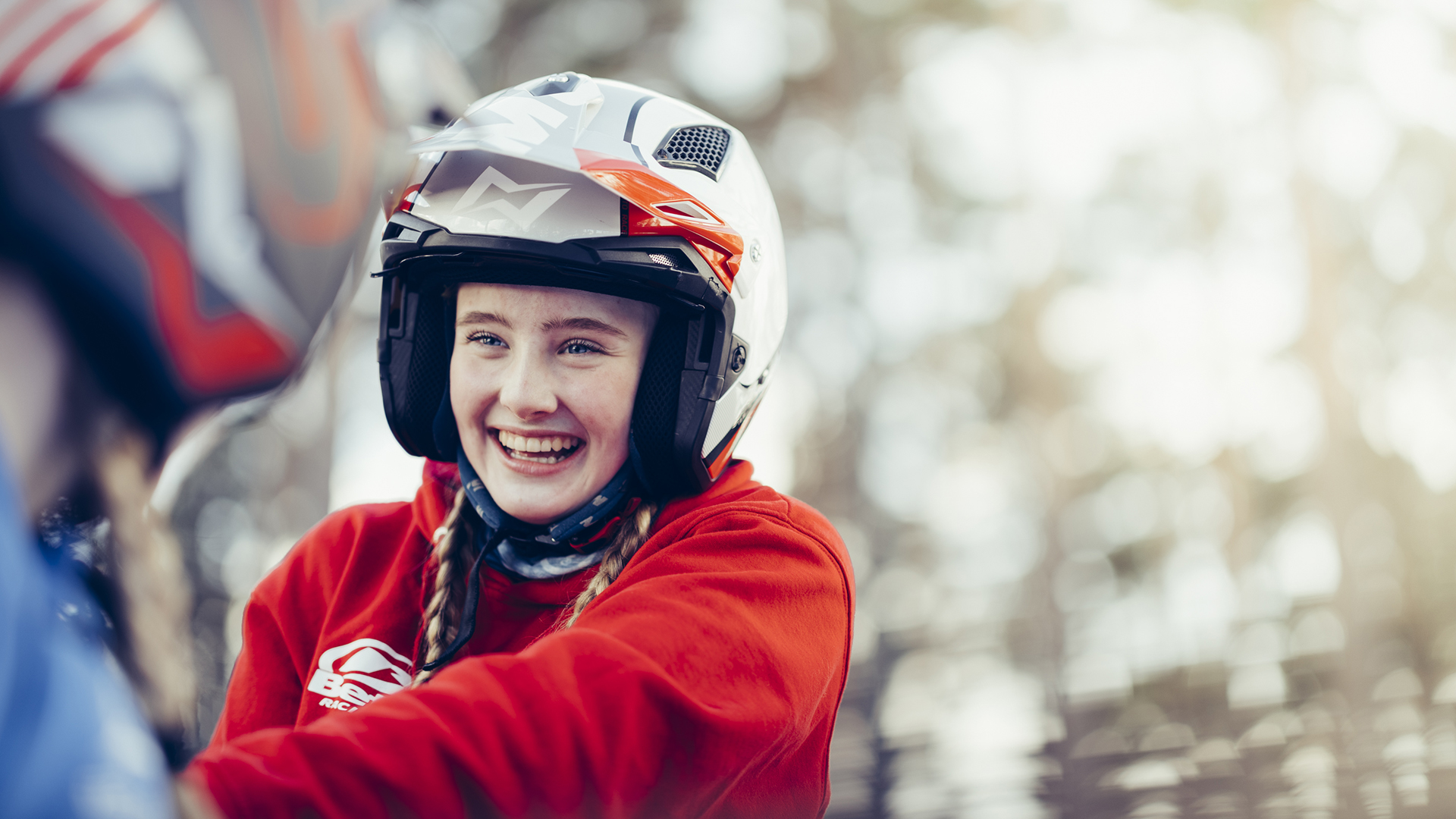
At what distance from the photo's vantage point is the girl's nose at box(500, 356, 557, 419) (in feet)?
5.56

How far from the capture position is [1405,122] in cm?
1305

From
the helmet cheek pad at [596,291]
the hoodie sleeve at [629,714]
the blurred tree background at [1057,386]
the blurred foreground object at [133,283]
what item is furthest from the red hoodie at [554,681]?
the blurred tree background at [1057,386]

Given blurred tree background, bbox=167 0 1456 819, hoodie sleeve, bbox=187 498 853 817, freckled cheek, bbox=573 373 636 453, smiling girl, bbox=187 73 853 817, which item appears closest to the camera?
hoodie sleeve, bbox=187 498 853 817

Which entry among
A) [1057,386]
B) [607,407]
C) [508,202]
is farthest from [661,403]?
[1057,386]

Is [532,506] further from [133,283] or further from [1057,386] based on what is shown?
[1057,386]

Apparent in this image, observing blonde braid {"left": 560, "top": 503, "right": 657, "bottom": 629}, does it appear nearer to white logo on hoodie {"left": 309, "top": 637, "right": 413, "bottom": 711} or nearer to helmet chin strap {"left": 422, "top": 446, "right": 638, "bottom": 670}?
helmet chin strap {"left": 422, "top": 446, "right": 638, "bottom": 670}

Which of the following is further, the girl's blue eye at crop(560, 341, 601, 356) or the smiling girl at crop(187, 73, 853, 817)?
the girl's blue eye at crop(560, 341, 601, 356)

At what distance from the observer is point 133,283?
32.0 inches

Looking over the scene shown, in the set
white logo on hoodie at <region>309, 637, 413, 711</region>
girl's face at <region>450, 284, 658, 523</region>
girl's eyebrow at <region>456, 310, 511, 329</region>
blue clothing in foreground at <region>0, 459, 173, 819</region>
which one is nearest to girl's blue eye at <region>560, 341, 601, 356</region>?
girl's face at <region>450, 284, 658, 523</region>

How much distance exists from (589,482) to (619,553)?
145 millimetres

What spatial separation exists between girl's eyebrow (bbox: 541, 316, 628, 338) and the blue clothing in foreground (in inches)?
40.3

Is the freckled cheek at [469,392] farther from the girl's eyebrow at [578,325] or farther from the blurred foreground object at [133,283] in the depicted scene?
the blurred foreground object at [133,283]

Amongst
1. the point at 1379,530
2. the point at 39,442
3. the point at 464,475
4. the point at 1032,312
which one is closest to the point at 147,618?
the point at 39,442

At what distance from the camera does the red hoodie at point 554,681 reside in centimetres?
114
